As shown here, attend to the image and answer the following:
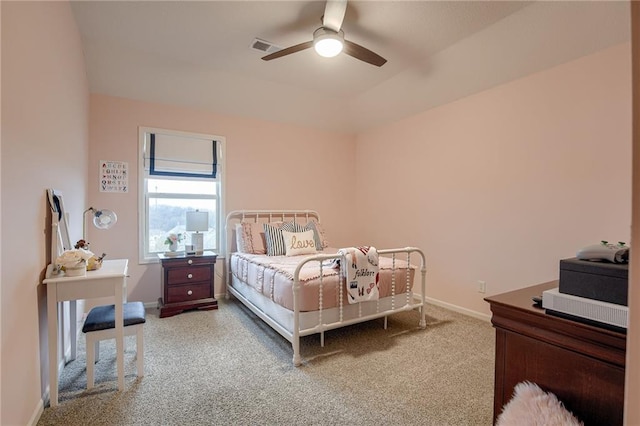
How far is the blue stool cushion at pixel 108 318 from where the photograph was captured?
78.8 inches

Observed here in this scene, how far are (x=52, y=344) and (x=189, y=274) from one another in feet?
5.71

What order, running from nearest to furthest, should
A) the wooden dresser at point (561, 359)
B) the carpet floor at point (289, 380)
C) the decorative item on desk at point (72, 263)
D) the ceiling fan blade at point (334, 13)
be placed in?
the wooden dresser at point (561, 359), the carpet floor at point (289, 380), the decorative item on desk at point (72, 263), the ceiling fan blade at point (334, 13)

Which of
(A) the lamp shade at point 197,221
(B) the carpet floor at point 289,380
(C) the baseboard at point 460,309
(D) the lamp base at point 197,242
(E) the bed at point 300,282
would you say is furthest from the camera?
(D) the lamp base at point 197,242

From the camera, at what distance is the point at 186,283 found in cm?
354

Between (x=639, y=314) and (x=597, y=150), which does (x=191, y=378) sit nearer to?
(x=639, y=314)

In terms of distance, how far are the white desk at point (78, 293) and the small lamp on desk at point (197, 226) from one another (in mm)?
1516

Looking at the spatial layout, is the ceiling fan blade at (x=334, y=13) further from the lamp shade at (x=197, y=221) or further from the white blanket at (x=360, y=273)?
the lamp shade at (x=197, y=221)

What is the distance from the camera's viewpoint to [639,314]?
0.49m

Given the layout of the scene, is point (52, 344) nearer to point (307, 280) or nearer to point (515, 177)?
point (307, 280)

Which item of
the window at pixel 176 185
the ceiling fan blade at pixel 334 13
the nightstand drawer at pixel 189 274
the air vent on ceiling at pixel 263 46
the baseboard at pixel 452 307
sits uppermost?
the air vent on ceiling at pixel 263 46

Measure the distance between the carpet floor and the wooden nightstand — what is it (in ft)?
1.34

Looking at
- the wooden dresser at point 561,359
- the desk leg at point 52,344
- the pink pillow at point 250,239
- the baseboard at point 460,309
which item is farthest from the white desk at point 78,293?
the baseboard at point 460,309

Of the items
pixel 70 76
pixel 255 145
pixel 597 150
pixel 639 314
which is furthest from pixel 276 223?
pixel 639 314

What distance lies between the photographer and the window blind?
3.78 m
